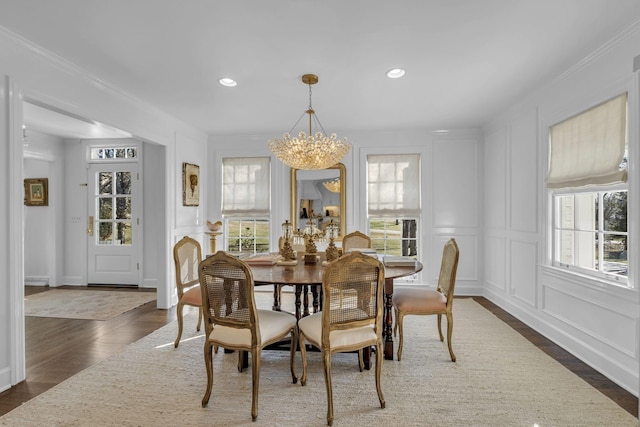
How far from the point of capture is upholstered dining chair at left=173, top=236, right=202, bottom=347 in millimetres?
3197

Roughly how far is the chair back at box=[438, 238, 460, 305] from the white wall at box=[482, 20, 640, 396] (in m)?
1.08

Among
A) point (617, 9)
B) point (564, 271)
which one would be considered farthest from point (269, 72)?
point (564, 271)

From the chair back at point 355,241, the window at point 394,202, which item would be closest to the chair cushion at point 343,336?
the chair back at point 355,241

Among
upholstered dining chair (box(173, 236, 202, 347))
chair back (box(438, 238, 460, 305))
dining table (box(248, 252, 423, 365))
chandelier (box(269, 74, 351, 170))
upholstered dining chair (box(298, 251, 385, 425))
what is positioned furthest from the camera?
chandelier (box(269, 74, 351, 170))

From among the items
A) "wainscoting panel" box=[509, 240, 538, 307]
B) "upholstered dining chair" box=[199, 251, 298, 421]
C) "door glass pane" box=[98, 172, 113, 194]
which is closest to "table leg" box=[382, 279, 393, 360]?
"upholstered dining chair" box=[199, 251, 298, 421]

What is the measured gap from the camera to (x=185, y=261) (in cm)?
346

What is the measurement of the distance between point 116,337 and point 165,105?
103 inches

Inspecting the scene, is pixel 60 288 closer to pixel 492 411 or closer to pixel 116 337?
pixel 116 337

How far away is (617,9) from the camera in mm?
2172

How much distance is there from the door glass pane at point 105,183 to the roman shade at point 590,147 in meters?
6.25

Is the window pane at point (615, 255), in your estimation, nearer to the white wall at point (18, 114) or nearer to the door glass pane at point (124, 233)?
the white wall at point (18, 114)

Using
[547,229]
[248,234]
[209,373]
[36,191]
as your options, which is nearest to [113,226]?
[36,191]

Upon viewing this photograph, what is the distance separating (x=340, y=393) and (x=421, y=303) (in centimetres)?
104

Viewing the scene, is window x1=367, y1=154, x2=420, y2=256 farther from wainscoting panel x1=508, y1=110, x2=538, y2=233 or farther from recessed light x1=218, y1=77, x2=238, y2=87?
recessed light x1=218, y1=77, x2=238, y2=87
